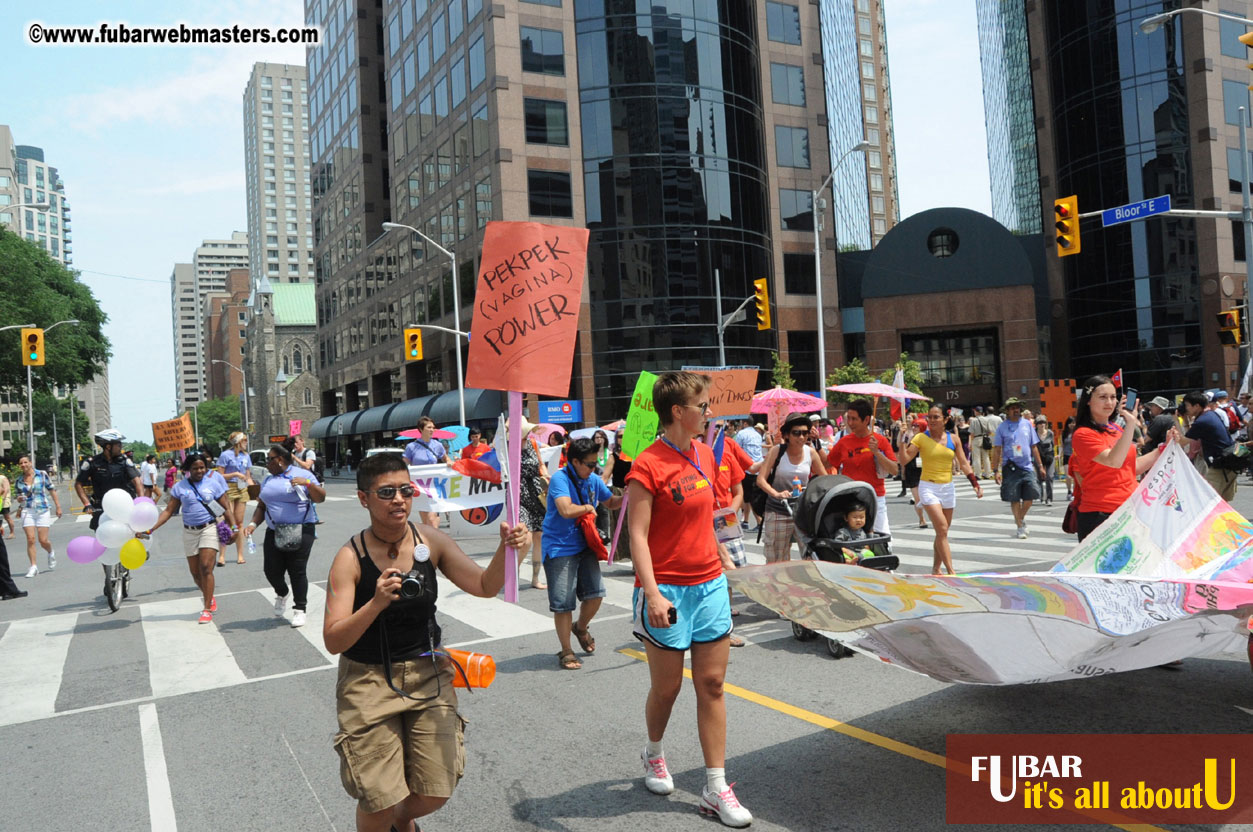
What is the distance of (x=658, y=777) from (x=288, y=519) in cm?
578

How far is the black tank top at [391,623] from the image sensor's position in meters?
3.36

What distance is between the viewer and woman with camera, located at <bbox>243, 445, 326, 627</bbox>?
8.96 m

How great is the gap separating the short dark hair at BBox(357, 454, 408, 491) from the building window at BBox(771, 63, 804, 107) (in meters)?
48.8

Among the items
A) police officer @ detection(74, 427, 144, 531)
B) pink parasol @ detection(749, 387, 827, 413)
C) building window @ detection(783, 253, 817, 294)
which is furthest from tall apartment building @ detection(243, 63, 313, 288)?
police officer @ detection(74, 427, 144, 531)

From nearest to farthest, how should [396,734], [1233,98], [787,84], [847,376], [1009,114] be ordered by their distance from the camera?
[396,734]
[847,376]
[1233,98]
[787,84]
[1009,114]

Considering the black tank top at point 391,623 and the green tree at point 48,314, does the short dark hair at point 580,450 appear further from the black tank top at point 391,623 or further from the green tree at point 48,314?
A: the green tree at point 48,314

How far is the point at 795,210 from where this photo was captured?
1906 inches

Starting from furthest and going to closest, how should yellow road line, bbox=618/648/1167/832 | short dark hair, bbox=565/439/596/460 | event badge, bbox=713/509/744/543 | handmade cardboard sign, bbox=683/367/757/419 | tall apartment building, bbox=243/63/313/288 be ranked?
1. tall apartment building, bbox=243/63/313/288
2. handmade cardboard sign, bbox=683/367/757/419
3. event badge, bbox=713/509/744/543
4. short dark hair, bbox=565/439/596/460
5. yellow road line, bbox=618/648/1167/832

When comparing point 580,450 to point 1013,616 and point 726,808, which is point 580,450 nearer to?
point 726,808

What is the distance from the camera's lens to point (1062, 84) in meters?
51.9

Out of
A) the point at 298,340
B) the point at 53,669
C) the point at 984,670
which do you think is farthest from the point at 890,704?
the point at 298,340

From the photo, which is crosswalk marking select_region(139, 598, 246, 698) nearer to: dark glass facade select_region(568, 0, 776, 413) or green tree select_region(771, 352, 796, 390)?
dark glass facade select_region(568, 0, 776, 413)

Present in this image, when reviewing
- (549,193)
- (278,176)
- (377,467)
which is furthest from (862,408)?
(278,176)

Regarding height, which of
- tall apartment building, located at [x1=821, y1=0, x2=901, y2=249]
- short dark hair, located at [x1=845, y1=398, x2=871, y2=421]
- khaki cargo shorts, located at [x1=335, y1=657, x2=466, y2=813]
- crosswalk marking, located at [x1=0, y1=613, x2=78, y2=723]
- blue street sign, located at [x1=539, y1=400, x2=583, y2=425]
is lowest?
crosswalk marking, located at [x1=0, y1=613, x2=78, y2=723]
